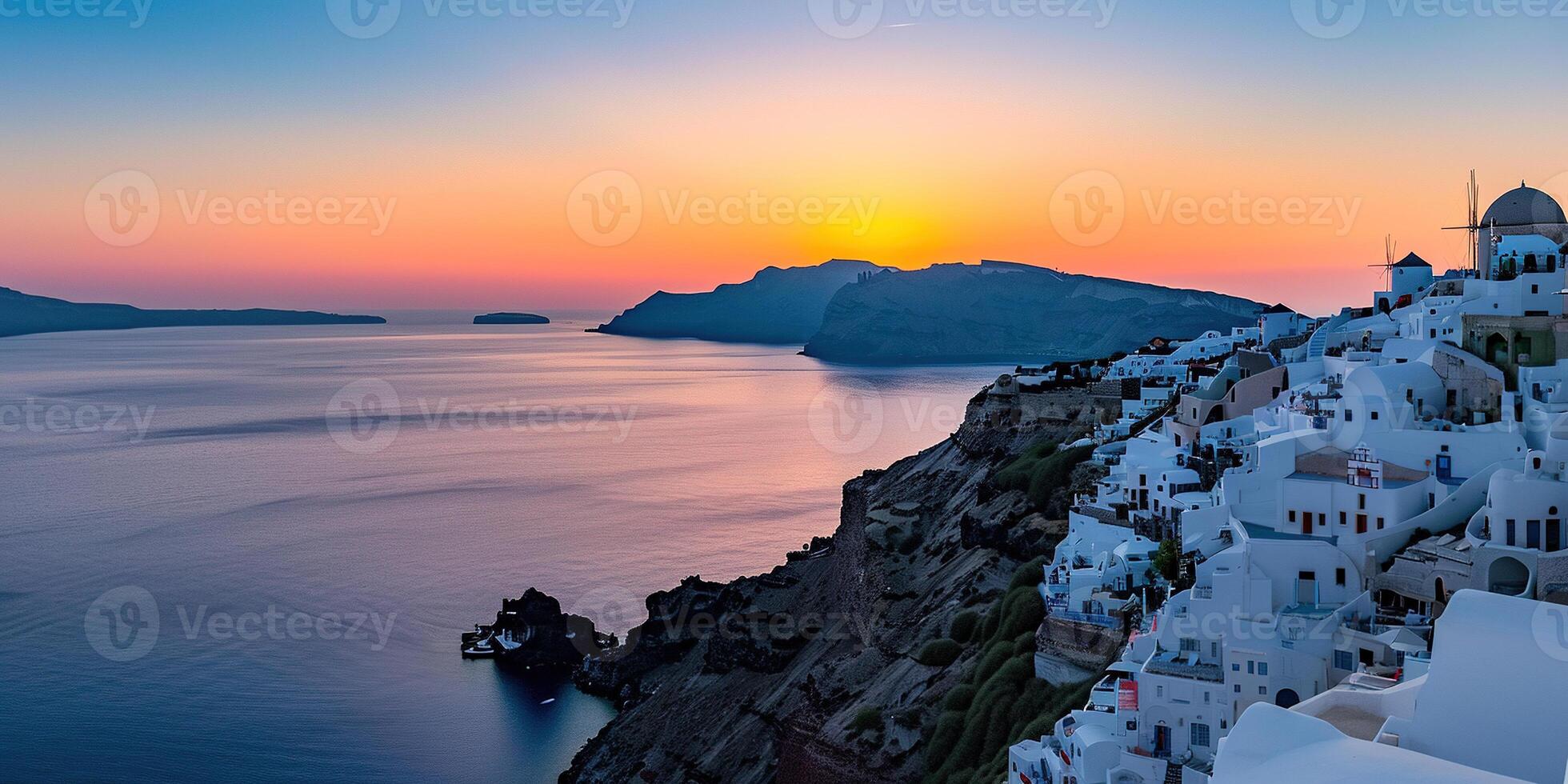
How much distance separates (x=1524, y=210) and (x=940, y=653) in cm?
1279

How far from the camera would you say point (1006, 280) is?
130875 millimetres

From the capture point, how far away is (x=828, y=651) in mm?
21031

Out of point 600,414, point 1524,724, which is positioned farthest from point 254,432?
point 1524,724

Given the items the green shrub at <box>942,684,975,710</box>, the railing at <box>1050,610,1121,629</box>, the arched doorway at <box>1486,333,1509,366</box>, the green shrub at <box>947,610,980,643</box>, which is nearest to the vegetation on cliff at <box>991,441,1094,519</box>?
the green shrub at <box>947,610,980,643</box>

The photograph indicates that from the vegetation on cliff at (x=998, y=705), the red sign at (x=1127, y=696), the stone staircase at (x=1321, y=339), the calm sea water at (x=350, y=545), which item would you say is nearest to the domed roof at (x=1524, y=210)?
the stone staircase at (x=1321, y=339)

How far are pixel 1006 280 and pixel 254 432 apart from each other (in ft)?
281

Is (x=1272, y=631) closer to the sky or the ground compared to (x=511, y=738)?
closer to the sky

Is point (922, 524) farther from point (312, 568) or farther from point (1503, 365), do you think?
point (312, 568)

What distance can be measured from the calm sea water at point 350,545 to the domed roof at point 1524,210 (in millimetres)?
18063

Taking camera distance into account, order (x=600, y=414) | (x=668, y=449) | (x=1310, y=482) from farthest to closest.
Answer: (x=600, y=414)
(x=668, y=449)
(x=1310, y=482)

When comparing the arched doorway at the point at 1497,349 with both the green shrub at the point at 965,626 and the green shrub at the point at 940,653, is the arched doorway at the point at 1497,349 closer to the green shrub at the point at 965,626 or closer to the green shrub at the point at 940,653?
the green shrub at the point at 965,626

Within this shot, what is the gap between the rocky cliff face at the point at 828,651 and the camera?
16.4m

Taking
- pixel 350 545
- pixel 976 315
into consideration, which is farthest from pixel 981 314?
pixel 350 545

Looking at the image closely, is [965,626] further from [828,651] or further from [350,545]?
[350,545]
